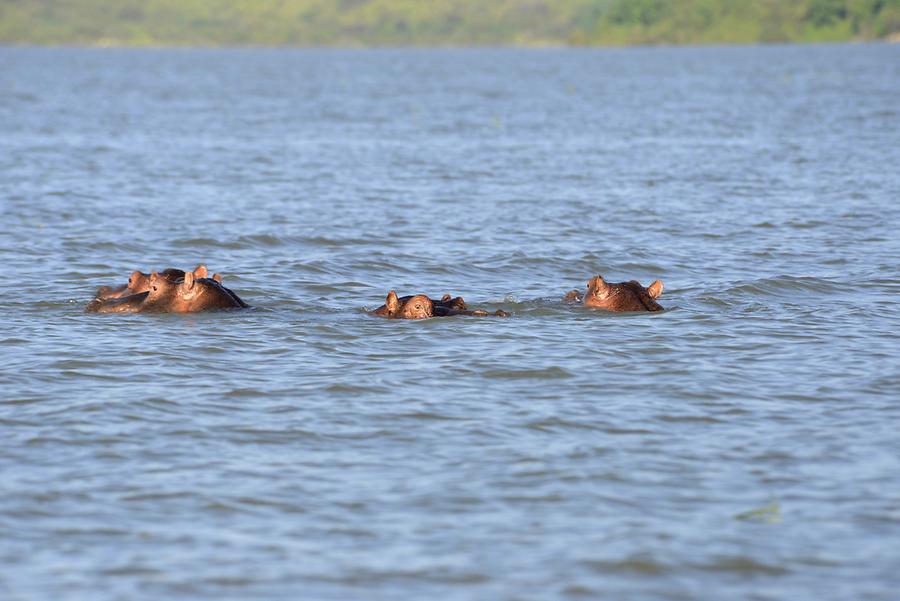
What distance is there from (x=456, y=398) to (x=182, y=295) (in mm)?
4472

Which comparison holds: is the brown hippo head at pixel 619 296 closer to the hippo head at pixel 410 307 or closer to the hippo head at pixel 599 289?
the hippo head at pixel 599 289

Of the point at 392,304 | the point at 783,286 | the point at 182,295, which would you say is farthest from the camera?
the point at 783,286

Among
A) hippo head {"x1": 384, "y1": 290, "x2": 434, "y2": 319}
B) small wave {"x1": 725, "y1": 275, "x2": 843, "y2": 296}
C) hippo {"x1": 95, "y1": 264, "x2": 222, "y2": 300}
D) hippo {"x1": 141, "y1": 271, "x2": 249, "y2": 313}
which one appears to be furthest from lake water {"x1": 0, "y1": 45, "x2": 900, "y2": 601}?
hippo {"x1": 95, "y1": 264, "x2": 222, "y2": 300}

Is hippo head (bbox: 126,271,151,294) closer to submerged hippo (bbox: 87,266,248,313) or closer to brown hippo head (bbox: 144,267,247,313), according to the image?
submerged hippo (bbox: 87,266,248,313)

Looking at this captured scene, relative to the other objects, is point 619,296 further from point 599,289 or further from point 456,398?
point 456,398

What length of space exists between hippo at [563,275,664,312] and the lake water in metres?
0.18

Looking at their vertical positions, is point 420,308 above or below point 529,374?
above

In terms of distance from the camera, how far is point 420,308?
1534 centimetres

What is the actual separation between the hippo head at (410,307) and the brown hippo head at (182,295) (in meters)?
1.92

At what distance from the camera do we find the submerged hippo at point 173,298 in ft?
51.7

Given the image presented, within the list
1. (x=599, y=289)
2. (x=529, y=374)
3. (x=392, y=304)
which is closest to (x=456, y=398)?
(x=529, y=374)

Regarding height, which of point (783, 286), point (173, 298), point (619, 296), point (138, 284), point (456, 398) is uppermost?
point (138, 284)

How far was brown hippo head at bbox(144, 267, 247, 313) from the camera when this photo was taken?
51.7ft

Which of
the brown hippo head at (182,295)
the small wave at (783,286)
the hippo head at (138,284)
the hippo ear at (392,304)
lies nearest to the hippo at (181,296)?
the brown hippo head at (182,295)
